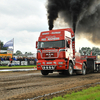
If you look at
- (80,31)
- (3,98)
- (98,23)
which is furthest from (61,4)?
(3,98)

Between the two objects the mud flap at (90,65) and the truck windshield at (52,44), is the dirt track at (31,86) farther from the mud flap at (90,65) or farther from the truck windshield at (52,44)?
the mud flap at (90,65)

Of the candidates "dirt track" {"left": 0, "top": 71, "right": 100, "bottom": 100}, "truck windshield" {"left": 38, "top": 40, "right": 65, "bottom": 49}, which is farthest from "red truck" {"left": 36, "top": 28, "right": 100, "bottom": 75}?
"dirt track" {"left": 0, "top": 71, "right": 100, "bottom": 100}

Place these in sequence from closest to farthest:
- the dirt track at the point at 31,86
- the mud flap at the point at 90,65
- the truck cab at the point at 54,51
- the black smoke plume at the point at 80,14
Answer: the dirt track at the point at 31,86 < the truck cab at the point at 54,51 < the mud flap at the point at 90,65 < the black smoke plume at the point at 80,14

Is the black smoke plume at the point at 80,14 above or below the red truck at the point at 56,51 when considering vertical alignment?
above

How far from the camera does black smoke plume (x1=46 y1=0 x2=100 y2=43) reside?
27.7m

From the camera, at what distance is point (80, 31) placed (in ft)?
98.9

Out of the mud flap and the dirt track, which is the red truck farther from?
the mud flap

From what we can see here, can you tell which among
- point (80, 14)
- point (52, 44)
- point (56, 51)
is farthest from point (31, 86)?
point (80, 14)

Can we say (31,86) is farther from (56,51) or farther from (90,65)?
(90,65)

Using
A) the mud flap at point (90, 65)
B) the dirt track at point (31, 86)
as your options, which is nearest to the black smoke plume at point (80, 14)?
the mud flap at point (90, 65)

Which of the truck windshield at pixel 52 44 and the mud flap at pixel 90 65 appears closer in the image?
the truck windshield at pixel 52 44

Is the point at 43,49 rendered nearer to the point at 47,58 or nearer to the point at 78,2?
the point at 47,58

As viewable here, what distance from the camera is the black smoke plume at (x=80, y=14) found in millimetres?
27688

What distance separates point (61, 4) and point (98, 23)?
779cm
